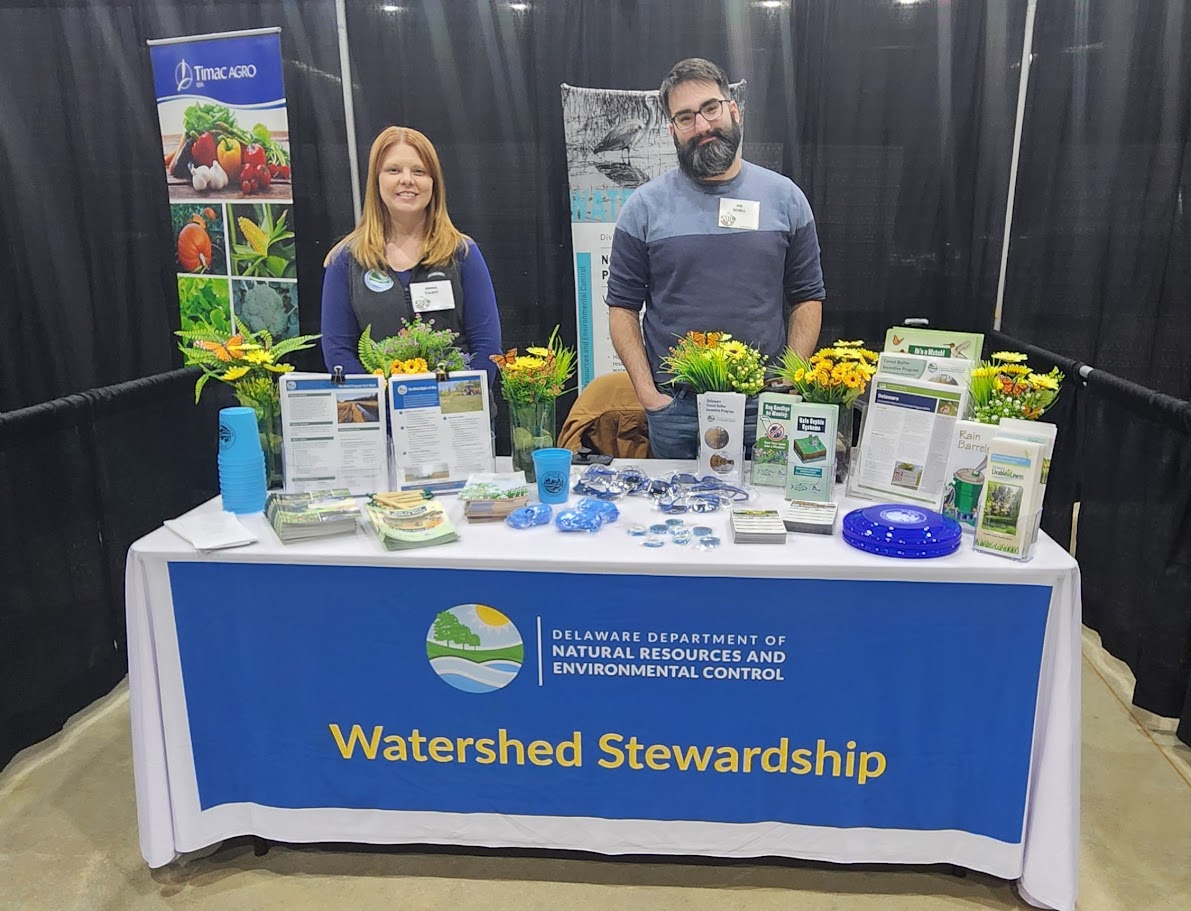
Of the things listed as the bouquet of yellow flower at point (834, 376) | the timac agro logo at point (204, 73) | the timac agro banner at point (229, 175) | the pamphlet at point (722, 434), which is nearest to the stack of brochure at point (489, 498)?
the pamphlet at point (722, 434)

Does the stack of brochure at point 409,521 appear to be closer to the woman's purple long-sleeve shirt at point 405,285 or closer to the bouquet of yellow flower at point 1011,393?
the woman's purple long-sleeve shirt at point 405,285

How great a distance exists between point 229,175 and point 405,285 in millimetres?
1746

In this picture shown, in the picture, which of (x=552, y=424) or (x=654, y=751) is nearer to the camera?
(x=654, y=751)

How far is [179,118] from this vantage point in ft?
12.1

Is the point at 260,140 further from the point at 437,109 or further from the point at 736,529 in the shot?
the point at 736,529

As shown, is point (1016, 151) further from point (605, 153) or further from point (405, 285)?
point (405, 285)

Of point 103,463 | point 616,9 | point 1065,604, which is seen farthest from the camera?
point 616,9

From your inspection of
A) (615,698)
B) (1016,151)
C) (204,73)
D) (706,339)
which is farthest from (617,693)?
(204,73)

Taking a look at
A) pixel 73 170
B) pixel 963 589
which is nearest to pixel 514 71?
pixel 73 170

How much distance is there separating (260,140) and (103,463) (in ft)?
5.69

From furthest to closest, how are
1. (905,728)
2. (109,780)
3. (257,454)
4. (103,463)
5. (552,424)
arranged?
(103,463), (109,780), (552,424), (257,454), (905,728)

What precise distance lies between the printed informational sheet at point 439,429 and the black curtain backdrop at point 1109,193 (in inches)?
99.1

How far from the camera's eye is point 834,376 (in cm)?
183

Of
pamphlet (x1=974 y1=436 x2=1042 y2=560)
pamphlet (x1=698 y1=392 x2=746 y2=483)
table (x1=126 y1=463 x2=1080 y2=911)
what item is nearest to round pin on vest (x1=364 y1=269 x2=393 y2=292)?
table (x1=126 y1=463 x2=1080 y2=911)
